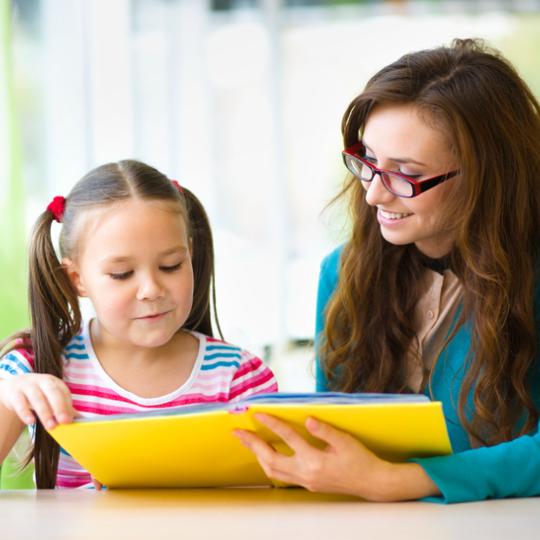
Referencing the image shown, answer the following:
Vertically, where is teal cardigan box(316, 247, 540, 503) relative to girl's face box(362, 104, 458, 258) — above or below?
below

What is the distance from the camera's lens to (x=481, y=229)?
1574 millimetres

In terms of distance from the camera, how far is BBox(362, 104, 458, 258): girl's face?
1.52 metres

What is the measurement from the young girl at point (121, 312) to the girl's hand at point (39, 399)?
0.07 m

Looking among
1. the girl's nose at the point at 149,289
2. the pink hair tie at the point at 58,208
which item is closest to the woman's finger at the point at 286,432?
the girl's nose at the point at 149,289

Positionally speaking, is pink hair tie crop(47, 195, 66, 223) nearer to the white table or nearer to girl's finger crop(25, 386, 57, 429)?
girl's finger crop(25, 386, 57, 429)

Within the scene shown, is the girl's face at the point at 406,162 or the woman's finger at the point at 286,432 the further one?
the girl's face at the point at 406,162

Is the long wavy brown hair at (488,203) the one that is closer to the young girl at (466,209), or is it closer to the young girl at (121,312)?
the young girl at (466,209)

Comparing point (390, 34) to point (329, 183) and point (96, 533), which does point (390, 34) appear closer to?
point (329, 183)

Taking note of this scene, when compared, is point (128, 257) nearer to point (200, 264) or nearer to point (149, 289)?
point (149, 289)

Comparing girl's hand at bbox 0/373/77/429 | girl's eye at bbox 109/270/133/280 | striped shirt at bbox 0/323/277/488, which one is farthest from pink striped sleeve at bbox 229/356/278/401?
girl's hand at bbox 0/373/77/429

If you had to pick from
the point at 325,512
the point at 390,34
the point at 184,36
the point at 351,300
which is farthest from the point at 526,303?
the point at 390,34

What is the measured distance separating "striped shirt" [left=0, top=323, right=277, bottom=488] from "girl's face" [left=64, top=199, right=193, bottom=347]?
4.0 inches

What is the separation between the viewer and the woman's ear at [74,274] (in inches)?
61.0

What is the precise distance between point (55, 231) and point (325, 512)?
212 cm
